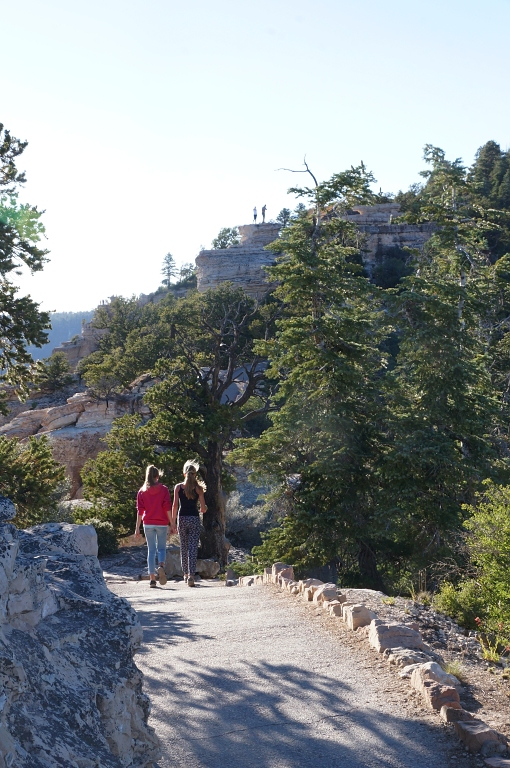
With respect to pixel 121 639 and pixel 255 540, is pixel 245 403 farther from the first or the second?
pixel 121 639

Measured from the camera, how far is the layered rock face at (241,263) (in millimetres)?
60562

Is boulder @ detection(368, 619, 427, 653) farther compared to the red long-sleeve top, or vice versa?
the red long-sleeve top

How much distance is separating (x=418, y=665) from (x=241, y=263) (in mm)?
57961

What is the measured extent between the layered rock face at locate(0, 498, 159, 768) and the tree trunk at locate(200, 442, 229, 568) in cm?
1395

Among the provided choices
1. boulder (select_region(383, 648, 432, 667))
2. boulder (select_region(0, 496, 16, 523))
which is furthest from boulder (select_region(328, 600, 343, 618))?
boulder (select_region(0, 496, 16, 523))

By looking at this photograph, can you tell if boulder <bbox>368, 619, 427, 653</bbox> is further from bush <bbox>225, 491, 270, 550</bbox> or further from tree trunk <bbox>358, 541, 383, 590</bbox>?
bush <bbox>225, 491, 270, 550</bbox>

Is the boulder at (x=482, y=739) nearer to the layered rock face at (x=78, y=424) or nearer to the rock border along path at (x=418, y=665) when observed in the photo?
the rock border along path at (x=418, y=665)

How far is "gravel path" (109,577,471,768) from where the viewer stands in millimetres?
4086

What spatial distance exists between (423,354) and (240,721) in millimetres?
10339

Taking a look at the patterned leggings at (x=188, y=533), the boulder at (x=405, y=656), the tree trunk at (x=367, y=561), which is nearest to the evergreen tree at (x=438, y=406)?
the tree trunk at (x=367, y=561)

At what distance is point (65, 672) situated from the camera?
3.32 m

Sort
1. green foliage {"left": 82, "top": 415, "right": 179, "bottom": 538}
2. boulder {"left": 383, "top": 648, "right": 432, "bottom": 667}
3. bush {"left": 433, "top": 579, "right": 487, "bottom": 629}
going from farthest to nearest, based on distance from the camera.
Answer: green foliage {"left": 82, "top": 415, "right": 179, "bottom": 538}
bush {"left": 433, "top": 579, "right": 487, "bottom": 629}
boulder {"left": 383, "top": 648, "right": 432, "bottom": 667}

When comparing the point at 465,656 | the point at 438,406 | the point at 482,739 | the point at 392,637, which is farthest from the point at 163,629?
the point at 438,406

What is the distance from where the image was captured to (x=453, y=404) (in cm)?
1372
